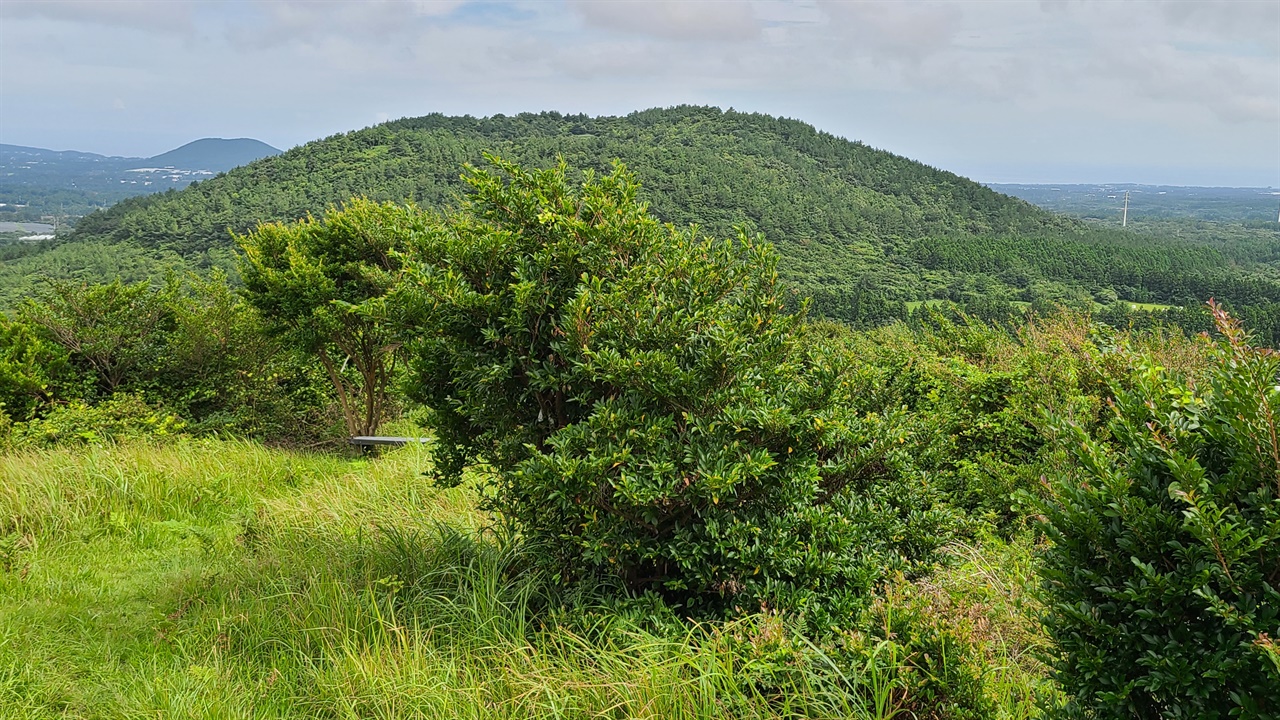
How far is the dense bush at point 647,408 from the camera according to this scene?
279 centimetres

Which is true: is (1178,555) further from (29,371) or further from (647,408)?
(29,371)

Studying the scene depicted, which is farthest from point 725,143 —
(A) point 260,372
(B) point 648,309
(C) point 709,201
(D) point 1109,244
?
(B) point 648,309

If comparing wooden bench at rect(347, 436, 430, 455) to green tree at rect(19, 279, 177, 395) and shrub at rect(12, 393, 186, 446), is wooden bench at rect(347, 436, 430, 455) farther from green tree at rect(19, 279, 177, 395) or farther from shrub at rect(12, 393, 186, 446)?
green tree at rect(19, 279, 177, 395)

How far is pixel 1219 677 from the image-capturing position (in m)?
1.52

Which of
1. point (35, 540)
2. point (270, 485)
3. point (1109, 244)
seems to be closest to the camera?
point (35, 540)

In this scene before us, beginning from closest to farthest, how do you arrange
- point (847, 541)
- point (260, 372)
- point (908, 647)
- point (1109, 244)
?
point (908, 647) → point (847, 541) → point (260, 372) → point (1109, 244)

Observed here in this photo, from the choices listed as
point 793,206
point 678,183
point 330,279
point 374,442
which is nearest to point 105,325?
point 330,279

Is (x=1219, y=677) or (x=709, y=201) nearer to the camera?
(x=1219, y=677)

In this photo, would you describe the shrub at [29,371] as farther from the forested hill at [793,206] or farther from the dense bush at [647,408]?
the forested hill at [793,206]

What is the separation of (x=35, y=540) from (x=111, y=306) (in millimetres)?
4942

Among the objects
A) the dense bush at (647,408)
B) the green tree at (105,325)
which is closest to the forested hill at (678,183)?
the green tree at (105,325)

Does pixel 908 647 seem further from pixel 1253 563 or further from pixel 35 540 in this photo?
pixel 35 540

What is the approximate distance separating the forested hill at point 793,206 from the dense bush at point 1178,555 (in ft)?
123

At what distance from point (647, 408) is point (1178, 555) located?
5.80 feet
